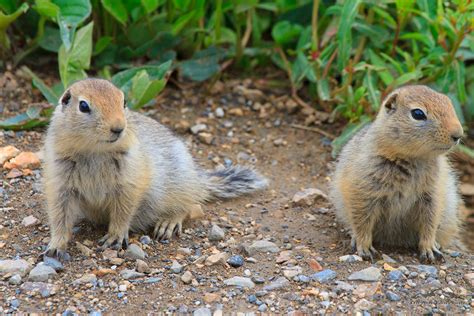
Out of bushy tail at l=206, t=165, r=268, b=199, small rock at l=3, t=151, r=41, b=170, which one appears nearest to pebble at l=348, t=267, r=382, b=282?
bushy tail at l=206, t=165, r=268, b=199

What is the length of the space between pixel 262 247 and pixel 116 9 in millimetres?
2801

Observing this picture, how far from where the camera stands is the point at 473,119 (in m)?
7.42

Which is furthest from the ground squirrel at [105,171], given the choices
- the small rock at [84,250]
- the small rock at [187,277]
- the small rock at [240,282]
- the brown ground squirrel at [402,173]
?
the brown ground squirrel at [402,173]

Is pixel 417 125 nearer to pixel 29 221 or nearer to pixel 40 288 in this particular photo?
pixel 40 288

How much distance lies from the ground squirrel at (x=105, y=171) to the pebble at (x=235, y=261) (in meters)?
0.60

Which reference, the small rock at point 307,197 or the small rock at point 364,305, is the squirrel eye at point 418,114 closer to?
the small rock at point 364,305

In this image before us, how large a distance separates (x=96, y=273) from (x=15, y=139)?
2125 millimetres

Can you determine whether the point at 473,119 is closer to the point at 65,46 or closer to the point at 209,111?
the point at 209,111

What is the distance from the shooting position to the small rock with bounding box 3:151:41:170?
5.70 meters

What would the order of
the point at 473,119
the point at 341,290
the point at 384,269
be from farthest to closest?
the point at 473,119, the point at 384,269, the point at 341,290

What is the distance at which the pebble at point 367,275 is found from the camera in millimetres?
4559

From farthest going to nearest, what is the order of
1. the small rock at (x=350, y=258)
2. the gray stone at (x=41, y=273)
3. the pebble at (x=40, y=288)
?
the small rock at (x=350, y=258)
the gray stone at (x=41, y=273)
the pebble at (x=40, y=288)

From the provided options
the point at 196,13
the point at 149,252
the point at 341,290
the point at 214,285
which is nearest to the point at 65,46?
the point at 196,13

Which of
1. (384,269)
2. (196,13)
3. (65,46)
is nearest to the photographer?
(384,269)
